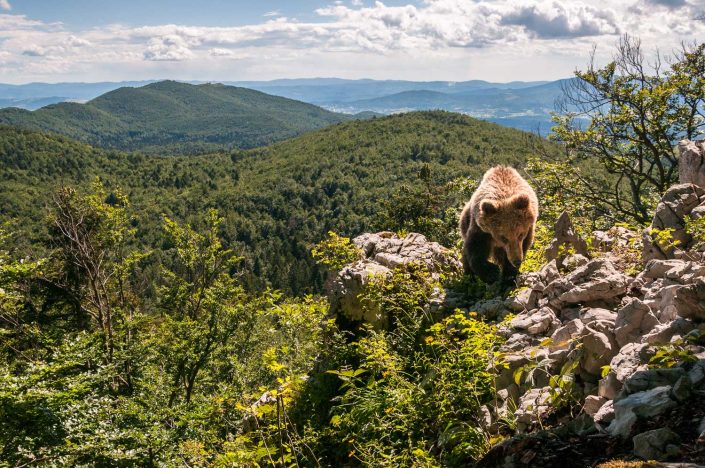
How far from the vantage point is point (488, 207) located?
6562mm

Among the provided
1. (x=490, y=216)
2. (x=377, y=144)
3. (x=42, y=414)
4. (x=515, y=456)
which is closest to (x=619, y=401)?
(x=515, y=456)

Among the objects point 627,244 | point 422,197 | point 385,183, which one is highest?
point 627,244

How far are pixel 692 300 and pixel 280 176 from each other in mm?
165276

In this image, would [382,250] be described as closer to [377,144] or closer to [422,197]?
[422,197]

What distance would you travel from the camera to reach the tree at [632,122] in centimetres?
1157

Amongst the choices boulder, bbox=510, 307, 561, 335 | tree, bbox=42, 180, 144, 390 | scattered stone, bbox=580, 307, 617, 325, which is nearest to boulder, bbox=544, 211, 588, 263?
boulder, bbox=510, 307, 561, 335

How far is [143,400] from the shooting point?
563 inches

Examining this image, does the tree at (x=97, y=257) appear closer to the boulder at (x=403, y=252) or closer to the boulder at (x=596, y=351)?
the boulder at (x=403, y=252)

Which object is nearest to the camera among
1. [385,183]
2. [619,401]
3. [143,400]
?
[619,401]

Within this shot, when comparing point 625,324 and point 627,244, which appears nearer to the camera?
point 625,324

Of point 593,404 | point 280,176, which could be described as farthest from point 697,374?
point 280,176

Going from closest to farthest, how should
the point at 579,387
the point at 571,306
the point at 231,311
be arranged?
1. the point at 579,387
2. the point at 571,306
3. the point at 231,311

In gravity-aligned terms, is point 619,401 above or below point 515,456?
above

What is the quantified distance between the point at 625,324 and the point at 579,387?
742 mm
